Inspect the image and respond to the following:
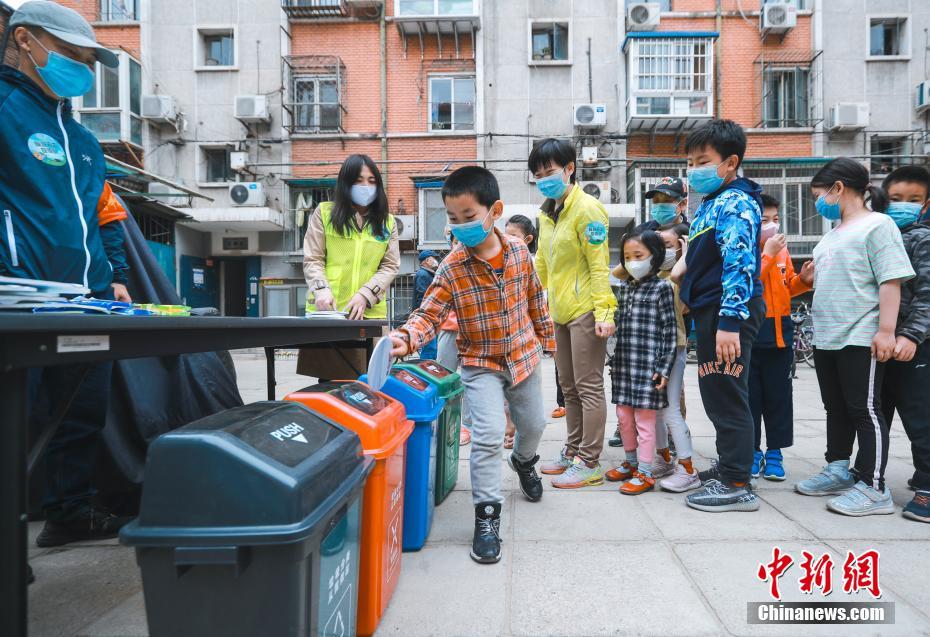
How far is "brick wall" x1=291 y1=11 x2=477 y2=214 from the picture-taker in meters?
14.2

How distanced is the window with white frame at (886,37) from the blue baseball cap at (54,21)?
1813 centimetres

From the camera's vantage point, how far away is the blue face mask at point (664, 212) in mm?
3982

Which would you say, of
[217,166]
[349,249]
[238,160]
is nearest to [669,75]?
[238,160]

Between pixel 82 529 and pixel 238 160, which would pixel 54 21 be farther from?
pixel 238 160

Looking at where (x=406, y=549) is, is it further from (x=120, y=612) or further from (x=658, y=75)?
(x=658, y=75)

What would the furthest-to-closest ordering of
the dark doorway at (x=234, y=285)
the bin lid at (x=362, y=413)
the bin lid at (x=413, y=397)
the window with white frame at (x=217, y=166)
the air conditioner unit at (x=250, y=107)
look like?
the dark doorway at (x=234, y=285) < the window with white frame at (x=217, y=166) < the air conditioner unit at (x=250, y=107) < the bin lid at (x=413, y=397) < the bin lid at (x=362, y=413)

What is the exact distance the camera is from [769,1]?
45.5 ft

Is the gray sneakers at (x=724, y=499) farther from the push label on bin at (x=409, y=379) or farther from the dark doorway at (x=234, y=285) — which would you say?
the dark doorway at (x=234, y=285)

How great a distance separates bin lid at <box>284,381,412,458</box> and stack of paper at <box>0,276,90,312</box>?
0.63 meters

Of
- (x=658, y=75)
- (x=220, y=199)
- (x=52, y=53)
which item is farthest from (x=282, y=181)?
(x=52, y=53)

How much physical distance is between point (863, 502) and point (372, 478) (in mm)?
2475

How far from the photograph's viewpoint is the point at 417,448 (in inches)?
79.1

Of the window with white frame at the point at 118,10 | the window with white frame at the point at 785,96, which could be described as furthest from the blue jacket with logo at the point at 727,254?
the window with white frame at the point at 118,10

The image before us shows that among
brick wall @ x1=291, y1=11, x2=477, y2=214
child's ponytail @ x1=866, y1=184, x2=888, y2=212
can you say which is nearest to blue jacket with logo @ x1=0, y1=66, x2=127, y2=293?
child's ponytail @ x1=866, y1=184, x2=888, y2=212
